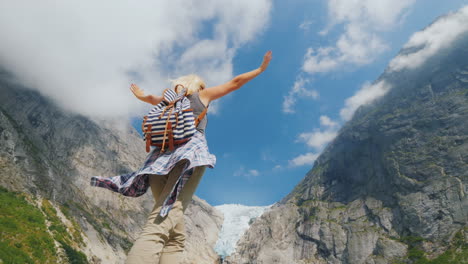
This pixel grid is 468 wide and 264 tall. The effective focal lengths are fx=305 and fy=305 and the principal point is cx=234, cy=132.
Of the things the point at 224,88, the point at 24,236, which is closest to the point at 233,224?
the point at 24,236

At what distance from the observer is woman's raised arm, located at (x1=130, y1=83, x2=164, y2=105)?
191 inches

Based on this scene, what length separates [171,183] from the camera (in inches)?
131

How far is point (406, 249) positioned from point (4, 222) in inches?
3481

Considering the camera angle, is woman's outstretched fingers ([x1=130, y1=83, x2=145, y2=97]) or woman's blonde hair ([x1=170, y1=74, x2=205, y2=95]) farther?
woman's outstretched fingers ([x1=130, y1=83, x2=145, y2=97])

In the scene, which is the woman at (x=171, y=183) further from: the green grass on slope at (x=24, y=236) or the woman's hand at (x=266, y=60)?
the green grass on slope at (x=24, y=236)

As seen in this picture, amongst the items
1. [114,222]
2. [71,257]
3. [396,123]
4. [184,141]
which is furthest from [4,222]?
[396,123]

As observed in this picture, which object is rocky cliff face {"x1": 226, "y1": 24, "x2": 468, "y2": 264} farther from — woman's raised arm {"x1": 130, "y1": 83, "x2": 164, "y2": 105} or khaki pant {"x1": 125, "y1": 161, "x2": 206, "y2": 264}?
khaki pant {"x1": 125, "y1": 161, "x2": 206, "y2": 264}

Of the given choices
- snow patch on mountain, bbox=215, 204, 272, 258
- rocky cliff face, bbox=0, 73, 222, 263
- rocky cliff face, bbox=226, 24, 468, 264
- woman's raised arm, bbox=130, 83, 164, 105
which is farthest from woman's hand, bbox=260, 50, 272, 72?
snow patch on mountain, bbox=215, 204, 272, 258

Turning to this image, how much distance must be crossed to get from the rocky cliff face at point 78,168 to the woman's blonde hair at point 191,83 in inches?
Answer: 1501

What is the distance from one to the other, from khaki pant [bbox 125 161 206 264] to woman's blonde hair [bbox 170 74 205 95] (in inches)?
50.8

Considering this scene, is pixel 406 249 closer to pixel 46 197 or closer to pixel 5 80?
pixel 46 197

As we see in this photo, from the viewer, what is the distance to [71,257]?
91.6 ft

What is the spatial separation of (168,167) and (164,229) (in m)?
0.69

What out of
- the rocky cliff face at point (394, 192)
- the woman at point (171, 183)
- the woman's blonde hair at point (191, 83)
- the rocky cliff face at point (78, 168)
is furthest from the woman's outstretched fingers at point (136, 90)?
the rocky cliff face at point (394, 192)
